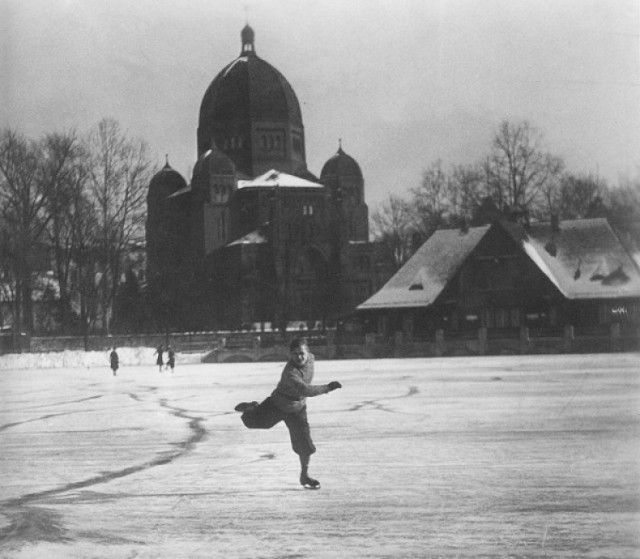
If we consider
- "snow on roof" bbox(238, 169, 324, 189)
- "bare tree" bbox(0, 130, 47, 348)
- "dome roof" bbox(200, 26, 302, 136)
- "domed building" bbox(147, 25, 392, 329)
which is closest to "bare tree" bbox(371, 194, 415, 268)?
"domed building" bbox(147, 25, 392, 329)

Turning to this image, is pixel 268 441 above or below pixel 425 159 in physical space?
below

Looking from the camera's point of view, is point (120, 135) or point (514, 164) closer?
point (120, 135)

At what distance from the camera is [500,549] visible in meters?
9.47

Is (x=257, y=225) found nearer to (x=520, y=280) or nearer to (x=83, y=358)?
(x=520, y=280)

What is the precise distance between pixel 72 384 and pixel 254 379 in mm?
5914

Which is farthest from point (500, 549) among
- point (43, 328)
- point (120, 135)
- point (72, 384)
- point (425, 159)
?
point (43, 328)

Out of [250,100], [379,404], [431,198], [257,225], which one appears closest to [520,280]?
[431,198]

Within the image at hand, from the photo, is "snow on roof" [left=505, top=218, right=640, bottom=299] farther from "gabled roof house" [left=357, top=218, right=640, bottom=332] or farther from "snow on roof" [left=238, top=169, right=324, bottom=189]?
"snow on roof" [left=238, top=169, right=324, bottom=189]

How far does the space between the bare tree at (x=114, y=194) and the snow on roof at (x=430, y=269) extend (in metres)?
14.9

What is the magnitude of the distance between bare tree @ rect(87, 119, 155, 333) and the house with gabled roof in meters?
15.9

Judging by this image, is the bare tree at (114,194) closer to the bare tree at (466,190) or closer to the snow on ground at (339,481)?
the snow on ground at (339,481)

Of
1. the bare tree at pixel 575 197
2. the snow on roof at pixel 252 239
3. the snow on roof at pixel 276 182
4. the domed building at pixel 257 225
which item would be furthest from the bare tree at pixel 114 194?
the snow on roof at pixel 276 182

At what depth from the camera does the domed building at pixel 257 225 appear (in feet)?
288

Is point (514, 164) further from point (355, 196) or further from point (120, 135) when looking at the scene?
point (355, 196)
